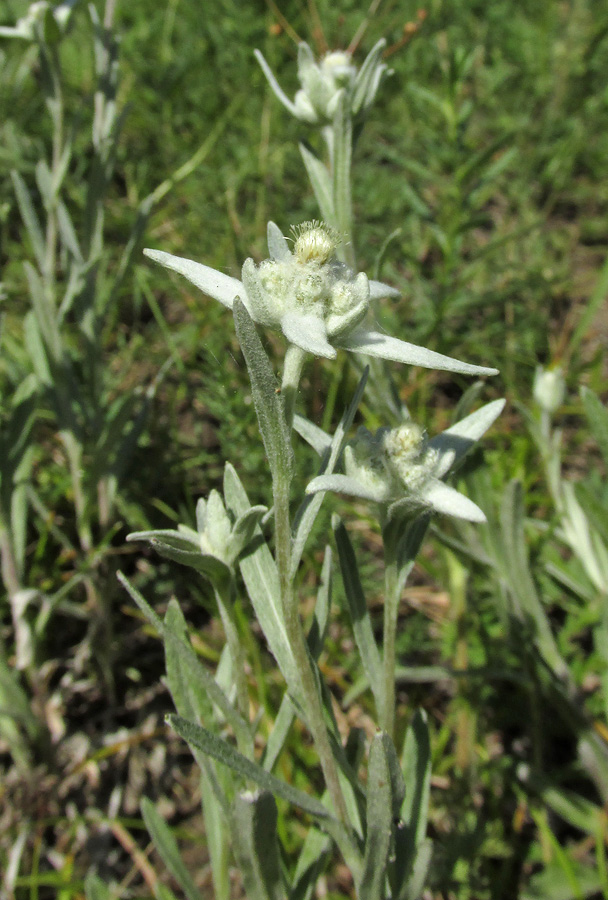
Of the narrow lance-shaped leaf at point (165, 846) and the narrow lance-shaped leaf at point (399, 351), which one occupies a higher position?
the narrow lance-shaped leaf at point (399, 351)

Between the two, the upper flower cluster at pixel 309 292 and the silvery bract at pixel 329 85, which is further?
the silvery bract at pixel 329 85

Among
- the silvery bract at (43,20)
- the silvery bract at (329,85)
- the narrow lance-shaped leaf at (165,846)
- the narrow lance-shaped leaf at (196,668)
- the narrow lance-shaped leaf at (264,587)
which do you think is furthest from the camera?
the silvery bract at (43,20)

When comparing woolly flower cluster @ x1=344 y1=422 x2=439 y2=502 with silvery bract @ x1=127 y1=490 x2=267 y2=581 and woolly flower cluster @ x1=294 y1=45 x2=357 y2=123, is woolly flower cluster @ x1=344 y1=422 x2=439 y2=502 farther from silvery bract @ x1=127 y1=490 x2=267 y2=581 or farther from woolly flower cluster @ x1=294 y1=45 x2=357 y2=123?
woolly flower cluster @ x1=294 y1=45 x2=357 y2=123

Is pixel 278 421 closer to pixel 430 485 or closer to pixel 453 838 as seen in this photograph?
pixel 430 485

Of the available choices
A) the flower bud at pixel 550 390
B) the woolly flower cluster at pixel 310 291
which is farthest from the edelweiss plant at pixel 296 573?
the flower bud at pixel 550 390

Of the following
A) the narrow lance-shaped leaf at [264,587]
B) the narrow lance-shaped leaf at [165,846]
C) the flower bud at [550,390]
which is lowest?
the narrow lance-shaped leaf at [165,846]

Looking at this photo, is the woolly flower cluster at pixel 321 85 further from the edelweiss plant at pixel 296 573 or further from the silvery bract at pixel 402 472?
the silvery bract at pixel 402 472

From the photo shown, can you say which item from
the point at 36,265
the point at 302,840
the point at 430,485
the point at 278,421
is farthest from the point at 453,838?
the point at 36,265

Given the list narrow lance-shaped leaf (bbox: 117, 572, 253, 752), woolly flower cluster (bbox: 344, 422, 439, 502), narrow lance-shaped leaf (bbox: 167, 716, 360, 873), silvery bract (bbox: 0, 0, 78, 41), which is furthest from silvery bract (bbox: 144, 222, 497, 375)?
silvery bract (bbox: 0, 0, 78, 41)
